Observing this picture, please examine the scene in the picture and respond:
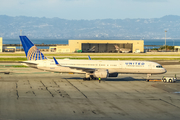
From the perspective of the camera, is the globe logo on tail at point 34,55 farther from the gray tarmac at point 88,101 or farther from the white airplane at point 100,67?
the gray tarmac at point 88,101

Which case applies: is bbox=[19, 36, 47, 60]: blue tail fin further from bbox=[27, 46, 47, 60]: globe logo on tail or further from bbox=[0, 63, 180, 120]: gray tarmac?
bbox=[0, 63, 180, 120]: gray tarmac

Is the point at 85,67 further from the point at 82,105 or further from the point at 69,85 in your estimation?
the point at 82,105

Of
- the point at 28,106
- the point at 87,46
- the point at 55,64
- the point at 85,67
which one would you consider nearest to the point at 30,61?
the point at 55,64

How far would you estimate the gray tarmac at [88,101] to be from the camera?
28.1 meters

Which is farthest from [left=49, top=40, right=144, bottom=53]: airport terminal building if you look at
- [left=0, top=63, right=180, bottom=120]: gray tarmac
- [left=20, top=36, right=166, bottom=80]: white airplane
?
[left=0, top=63, right=180, bottom=120]: gray tarmac

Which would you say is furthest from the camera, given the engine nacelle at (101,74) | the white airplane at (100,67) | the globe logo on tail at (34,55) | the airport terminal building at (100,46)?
the airport terminal building at (100,46)

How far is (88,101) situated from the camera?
113 feet

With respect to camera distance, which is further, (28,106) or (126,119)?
(28,106)

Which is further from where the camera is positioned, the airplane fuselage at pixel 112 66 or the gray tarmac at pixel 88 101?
the airplane fuselage at pixel 112 66

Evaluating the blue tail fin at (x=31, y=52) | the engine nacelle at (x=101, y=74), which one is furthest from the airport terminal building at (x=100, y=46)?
the engine nacelle at (x=101, y=74)

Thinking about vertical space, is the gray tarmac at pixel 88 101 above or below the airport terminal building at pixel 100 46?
below

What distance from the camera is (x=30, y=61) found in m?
53.7

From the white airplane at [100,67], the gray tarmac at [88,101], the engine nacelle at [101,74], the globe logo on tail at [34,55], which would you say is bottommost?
the gray tarmac at [88,101]

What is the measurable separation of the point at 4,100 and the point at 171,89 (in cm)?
2589
